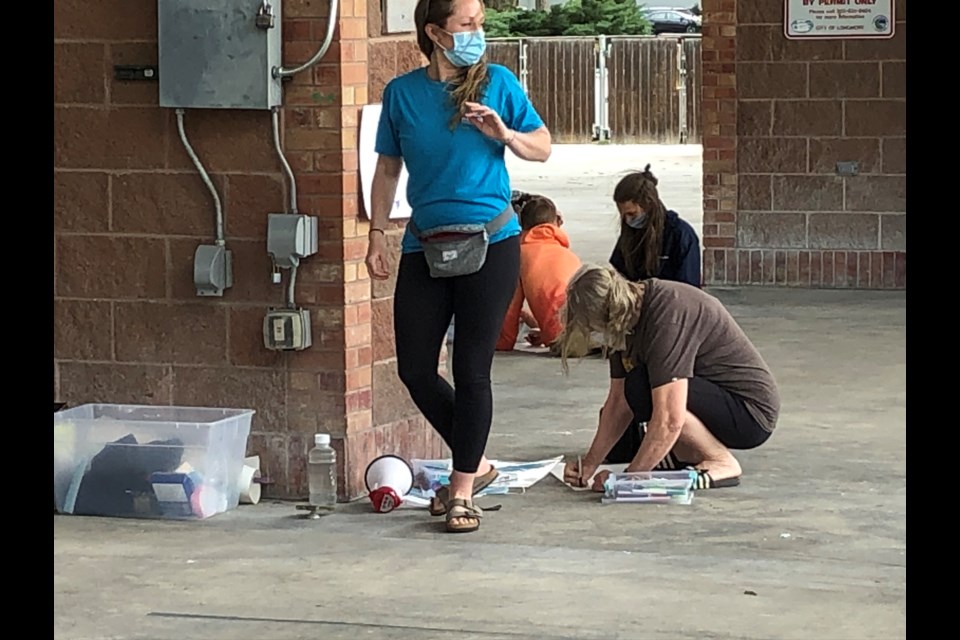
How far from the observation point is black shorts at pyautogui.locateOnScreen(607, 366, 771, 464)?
6.90m

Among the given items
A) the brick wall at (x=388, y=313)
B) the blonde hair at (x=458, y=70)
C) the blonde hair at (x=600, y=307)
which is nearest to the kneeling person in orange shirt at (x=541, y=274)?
the brick wall at (x=388, y=313)

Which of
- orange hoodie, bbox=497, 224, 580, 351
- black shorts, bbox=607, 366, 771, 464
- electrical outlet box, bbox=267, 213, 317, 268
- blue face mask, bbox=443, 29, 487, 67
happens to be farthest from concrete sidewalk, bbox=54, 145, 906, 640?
orange hoodie, bbox=497, 224, 580, 351

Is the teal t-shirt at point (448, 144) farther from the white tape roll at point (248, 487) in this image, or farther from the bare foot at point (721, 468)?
the bare foot at point (721, 468)

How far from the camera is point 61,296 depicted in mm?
7113

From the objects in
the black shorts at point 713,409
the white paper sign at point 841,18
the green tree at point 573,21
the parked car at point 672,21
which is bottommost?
the black shorts at point 713,409

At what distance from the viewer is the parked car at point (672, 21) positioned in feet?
131

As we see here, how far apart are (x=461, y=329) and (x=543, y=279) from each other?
13.9 feet

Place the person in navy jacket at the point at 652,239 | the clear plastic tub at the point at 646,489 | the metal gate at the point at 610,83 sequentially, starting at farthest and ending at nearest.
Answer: the metal gate at the point at 610,83, the person in navy jacket at the point at 652,239, the clear plastic tub at the point at 646,489

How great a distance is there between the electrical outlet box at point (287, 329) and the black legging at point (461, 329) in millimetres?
481

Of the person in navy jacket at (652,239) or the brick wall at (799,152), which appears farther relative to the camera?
the brick wall at (799,152)

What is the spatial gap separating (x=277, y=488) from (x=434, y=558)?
1167mm

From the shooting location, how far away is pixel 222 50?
6.62 m
